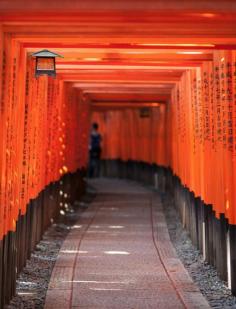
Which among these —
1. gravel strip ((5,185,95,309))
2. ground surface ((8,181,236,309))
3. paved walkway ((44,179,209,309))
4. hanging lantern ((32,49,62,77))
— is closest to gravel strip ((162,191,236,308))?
ground surface ((8,181,236,309))

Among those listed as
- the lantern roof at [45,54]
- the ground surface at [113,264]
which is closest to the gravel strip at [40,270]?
the ground surface at [113,264]

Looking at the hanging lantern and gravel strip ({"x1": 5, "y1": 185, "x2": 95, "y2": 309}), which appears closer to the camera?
gravel strip ({"x1": 5, "y1": 185, "x2": 95, "y2": 309})

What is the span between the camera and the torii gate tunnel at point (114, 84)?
6938 millimetres

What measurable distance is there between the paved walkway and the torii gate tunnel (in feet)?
1.86

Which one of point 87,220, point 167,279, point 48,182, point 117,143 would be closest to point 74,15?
point 167,279

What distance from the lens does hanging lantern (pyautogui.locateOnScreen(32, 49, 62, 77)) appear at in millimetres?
8844

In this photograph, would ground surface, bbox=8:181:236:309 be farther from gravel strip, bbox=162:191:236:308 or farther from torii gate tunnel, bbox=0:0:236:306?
torii gate tunnel, bbox=0:0:236:306

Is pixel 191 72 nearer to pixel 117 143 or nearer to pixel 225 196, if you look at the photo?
pixel 225 196

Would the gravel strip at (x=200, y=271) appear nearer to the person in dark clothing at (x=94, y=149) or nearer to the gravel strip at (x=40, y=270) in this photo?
the gravel strip at (x=40, y=270)

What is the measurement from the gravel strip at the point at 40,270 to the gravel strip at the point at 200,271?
194 cm

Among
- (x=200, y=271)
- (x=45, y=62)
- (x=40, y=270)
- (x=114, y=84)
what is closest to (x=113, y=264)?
(x=40, y=270)

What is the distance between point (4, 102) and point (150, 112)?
1966 centimetres

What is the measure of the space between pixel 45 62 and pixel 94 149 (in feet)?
69.5

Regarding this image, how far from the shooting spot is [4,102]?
7406mm
